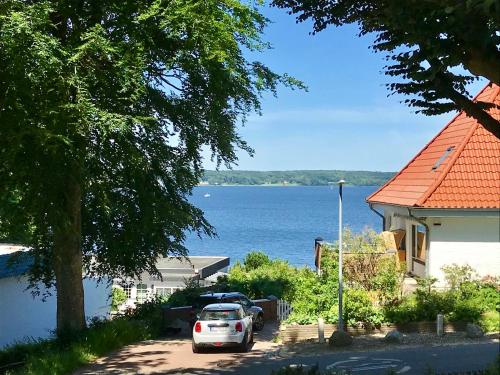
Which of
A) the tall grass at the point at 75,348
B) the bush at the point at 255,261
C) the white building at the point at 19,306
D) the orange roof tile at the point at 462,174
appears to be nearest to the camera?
the tall grass at the point at 75,348

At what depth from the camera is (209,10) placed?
1659cm

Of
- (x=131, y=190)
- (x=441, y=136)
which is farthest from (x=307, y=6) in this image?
(x=441, y=136)

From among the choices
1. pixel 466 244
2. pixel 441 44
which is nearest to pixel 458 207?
pixel 466 244

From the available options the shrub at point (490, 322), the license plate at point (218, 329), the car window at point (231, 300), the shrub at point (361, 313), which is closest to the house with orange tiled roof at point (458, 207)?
the shrub at point (490, 322)

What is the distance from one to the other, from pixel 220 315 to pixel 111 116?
627cm

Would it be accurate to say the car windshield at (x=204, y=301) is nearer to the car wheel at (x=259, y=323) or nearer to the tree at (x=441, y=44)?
the car wheel at (x=259, y=323)

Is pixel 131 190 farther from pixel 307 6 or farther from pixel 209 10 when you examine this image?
pixel 307 6

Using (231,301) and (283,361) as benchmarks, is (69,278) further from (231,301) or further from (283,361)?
(283,361)

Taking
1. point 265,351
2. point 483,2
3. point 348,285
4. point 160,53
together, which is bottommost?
point 265,351

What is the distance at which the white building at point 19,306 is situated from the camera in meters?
22.5

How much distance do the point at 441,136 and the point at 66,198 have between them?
16.5 meters

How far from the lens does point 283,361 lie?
15.5 meters

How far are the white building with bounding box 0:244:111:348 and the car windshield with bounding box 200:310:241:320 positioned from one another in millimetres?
5910

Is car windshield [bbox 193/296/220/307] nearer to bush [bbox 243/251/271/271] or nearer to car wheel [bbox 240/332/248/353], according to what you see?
car wheel [bbox 240/332/248/353]
